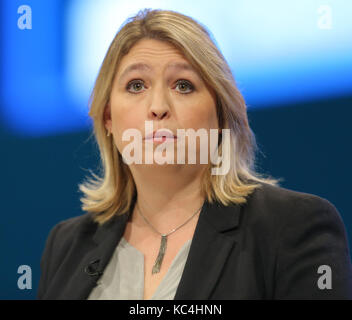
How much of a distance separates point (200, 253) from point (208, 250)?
0.03m

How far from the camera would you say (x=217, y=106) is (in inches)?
76.5

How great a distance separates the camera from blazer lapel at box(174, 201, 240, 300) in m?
1.62

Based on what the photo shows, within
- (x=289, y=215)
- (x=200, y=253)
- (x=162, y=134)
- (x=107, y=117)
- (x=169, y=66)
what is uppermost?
(x=169, y=66)

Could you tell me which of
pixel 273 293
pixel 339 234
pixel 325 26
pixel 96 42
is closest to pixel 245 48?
pixel 325 26

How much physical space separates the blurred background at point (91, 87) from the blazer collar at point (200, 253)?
0.60 meters

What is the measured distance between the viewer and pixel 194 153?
1.83 metres

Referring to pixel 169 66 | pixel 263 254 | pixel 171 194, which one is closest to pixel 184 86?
pixel 169 66

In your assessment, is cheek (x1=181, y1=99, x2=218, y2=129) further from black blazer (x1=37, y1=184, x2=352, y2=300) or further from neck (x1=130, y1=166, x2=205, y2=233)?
black blazer (x1=37, y1=184, x2=352, y2=300)

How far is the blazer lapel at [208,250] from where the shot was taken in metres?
1.62

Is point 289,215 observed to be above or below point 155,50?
below

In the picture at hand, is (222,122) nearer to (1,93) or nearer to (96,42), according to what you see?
(96,42)

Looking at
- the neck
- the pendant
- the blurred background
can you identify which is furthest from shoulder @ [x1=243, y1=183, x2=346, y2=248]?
the blurred background

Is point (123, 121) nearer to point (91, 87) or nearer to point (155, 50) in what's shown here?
point (155, 50)

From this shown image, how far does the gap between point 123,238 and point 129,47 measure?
0.80 m
